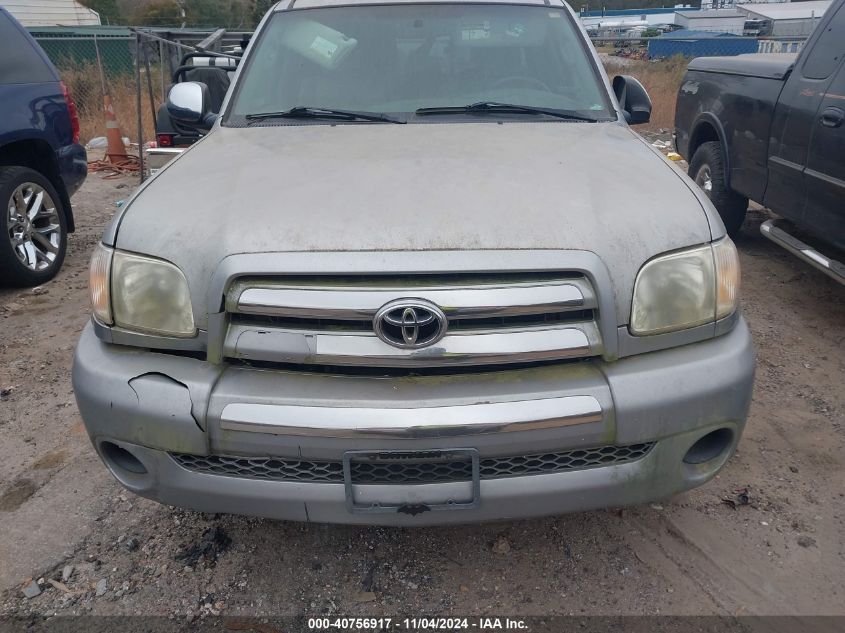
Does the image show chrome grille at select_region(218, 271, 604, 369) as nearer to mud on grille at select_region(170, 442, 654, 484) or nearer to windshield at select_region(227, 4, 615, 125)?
mud on grille at select_region(170, 442, 654, 484)

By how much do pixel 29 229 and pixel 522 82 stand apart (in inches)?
147

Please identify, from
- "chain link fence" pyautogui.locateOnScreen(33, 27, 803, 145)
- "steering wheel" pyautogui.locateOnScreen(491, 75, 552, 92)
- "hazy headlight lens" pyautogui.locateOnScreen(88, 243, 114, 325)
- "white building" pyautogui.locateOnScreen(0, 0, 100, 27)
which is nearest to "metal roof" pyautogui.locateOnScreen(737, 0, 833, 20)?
"chain link fence" pyautogui.locateOnScreen(33, 27, 803, 145)

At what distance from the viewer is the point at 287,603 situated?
7.36ft

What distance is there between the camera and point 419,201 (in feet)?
6.88

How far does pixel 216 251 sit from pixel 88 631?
4.08ft

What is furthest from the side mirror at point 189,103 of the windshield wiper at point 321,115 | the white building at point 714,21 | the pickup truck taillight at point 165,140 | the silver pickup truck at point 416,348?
the white building at point 714,21

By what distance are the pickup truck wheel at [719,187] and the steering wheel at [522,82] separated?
2.94 meters

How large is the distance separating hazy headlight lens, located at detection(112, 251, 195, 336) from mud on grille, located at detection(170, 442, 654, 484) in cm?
38

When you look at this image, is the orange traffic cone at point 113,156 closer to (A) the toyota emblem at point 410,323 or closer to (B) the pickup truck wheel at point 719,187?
(B) the pickup truck wheel at point 719,187

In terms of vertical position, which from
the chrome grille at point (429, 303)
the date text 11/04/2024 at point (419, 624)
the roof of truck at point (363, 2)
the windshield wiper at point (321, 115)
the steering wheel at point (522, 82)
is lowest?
the date text 11/04/2024 at point (419, 624)

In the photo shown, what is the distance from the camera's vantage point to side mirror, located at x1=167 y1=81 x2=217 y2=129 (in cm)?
333

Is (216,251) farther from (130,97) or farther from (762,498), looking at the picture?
(130,97)

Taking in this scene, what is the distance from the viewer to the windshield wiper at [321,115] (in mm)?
2982

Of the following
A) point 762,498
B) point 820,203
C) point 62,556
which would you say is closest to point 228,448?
point 62,556
